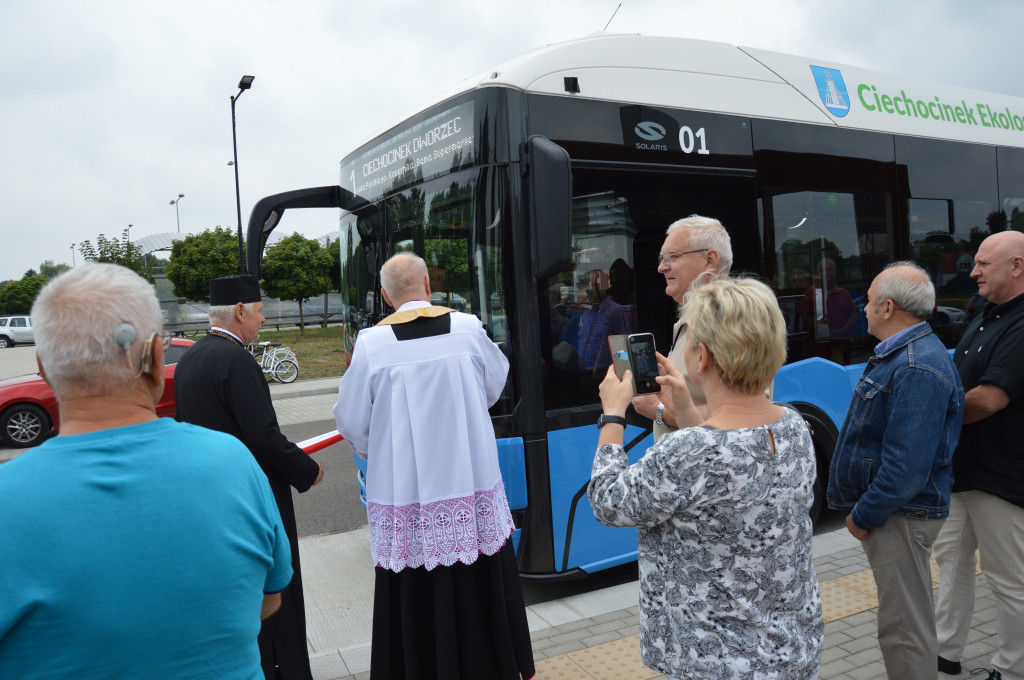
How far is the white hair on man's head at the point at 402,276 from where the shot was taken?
304 cm

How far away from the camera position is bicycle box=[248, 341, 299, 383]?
1764 cm

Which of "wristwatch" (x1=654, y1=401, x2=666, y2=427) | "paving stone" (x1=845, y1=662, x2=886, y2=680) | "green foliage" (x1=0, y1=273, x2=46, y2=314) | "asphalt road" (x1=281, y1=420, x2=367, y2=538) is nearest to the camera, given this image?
"wristwatch" (x1=654, y1=401, x2=666, y2=427)

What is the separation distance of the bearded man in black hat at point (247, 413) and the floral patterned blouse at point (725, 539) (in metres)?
1.78

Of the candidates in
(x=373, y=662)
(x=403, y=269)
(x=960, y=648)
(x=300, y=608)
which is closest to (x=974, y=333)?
(x=960, y=648)

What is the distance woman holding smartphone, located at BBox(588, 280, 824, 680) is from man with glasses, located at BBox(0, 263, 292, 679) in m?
0.91

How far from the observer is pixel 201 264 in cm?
3459

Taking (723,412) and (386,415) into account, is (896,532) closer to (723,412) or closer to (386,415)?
(723,412)

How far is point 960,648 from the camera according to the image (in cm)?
322

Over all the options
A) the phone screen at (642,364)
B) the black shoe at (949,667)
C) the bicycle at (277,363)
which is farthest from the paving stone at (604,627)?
the bicycle at (277,363)

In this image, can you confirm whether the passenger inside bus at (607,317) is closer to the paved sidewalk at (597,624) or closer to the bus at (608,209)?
the bus at (608,209)

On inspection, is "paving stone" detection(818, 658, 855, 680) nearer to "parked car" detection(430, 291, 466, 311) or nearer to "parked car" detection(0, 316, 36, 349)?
"parked car" detection(430, 291, 466, 311)

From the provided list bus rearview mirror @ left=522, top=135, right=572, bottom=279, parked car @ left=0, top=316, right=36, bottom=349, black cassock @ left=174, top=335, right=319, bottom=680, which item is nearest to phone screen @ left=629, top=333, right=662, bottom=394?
bus rearview mirror @ left=522, top=135, right=572, bottom=279

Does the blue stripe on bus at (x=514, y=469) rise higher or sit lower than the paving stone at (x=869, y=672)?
higher

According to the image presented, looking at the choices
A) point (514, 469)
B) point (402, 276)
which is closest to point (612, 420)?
point (402, 276)
